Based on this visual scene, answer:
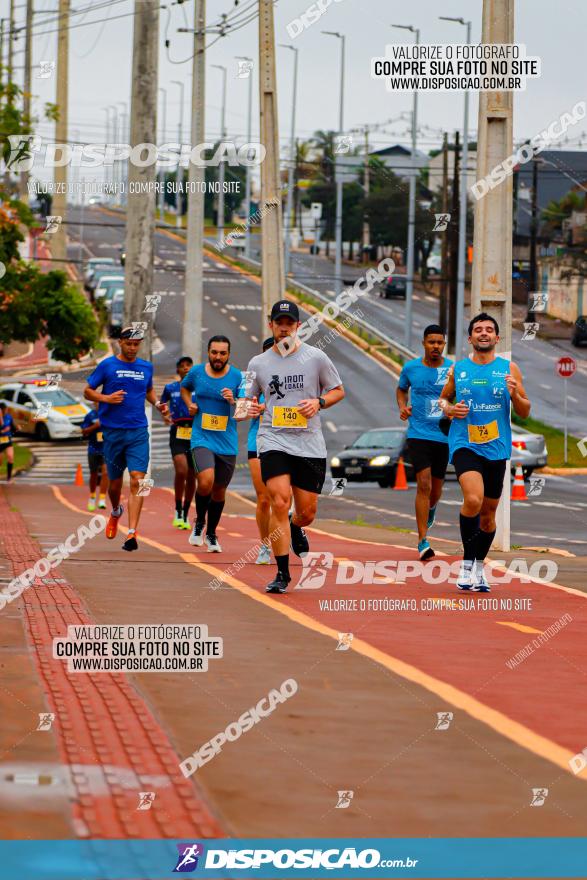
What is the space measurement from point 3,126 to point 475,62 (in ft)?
78.4

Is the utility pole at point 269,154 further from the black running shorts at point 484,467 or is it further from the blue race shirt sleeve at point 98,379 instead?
the black running shorts at point 484,467

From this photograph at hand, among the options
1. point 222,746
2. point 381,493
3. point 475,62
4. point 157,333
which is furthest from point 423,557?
point 157,333

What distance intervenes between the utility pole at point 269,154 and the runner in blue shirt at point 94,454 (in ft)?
13.0

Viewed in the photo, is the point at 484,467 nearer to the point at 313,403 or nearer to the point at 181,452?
the point at 313,403

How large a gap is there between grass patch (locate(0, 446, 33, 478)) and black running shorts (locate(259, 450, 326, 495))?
2733cm

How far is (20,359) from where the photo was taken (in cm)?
8031

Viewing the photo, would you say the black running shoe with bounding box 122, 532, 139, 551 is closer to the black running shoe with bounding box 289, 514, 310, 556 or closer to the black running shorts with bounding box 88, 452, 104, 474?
the black running shoe with bounding box 289, 514, 310, 556

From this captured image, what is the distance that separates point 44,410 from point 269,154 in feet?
88.2

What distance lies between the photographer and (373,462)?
1468 inches

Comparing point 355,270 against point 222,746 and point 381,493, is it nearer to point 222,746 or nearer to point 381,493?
point 381,493

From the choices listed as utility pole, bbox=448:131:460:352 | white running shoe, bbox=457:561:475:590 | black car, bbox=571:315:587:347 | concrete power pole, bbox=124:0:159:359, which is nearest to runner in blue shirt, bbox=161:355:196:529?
white running shoe, bbox=457:561:475:590

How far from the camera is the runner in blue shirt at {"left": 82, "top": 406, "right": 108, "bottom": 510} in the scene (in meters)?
22.2

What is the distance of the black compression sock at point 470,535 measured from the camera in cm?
1239

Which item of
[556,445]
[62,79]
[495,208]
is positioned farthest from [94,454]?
[62,79]
